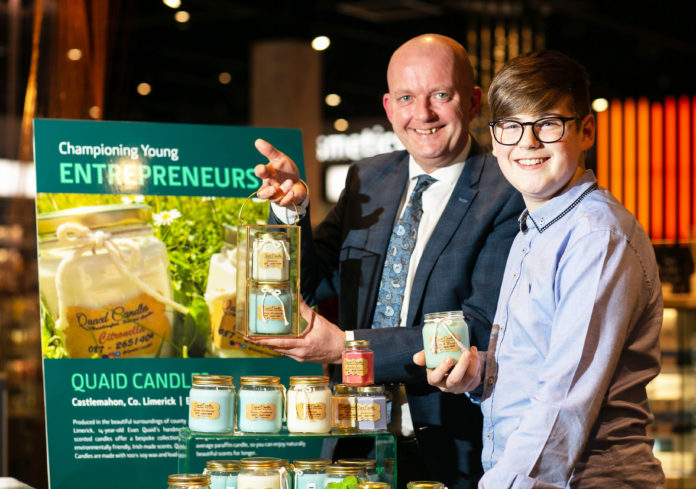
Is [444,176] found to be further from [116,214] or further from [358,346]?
[116,214]

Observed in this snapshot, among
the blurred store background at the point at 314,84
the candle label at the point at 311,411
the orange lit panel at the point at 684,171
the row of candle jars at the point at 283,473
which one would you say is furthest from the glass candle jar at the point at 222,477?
the orange lit panel at the point at 684,171

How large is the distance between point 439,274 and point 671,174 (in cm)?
717

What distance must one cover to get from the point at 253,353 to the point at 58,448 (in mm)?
700

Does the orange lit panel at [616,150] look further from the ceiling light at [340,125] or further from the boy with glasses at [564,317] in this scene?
the boy with glasses at [564,317]

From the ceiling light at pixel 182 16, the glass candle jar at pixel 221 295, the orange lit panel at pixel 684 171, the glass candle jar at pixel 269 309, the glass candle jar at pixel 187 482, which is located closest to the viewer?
the glass candle jar at pixel 187 482

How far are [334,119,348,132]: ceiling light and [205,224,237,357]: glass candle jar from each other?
13.7m

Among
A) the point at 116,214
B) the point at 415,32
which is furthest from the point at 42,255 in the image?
the point at 415,32

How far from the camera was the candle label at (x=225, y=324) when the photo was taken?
10.7ft

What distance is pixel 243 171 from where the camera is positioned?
3354 mm

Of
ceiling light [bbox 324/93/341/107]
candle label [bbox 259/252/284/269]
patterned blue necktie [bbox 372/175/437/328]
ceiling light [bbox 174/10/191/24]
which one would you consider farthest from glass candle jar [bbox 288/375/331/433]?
ceiling light [bbox 324/93/341/107]

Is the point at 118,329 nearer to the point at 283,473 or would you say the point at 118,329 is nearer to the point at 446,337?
the point at 283,473

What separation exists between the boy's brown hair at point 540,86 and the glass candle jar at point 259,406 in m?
0.91

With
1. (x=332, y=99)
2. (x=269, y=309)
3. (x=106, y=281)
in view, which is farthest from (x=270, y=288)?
(x=332, y=99)

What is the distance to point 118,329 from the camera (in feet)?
10.5
